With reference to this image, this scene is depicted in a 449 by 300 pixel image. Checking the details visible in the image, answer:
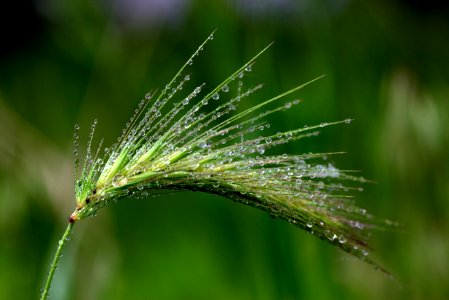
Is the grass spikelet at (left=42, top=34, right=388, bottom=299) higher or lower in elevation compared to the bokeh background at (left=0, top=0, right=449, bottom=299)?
lower

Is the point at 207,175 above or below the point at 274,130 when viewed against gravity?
below

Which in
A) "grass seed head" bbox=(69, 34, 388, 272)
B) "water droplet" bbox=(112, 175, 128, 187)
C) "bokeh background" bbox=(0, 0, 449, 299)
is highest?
"bokeh background" bbox=(0, 0, 449, 299)

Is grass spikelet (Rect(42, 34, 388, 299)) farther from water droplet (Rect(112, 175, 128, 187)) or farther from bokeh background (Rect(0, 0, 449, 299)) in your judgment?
bokeh background (Rect(0, 0, 449, 299))

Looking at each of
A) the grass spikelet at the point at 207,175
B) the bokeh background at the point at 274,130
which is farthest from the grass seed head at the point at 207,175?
the bokeh background at the point at 274,130

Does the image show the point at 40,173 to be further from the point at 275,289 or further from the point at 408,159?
the point at 408,159

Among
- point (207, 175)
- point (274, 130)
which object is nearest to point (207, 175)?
point (207, 175)

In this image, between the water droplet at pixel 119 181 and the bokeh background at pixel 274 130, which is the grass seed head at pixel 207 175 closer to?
the water droplet at pixel 119 181

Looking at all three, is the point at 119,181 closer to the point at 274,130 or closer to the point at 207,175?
the point at 207,175

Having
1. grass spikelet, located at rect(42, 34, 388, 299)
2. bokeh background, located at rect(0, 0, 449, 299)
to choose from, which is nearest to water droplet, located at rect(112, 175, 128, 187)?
grass spikelet, located at rect(42, 34, 388, 299)

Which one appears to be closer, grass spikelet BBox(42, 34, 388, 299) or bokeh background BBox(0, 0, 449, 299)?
grass spikelet BBox(42, 34, 388, 299)
